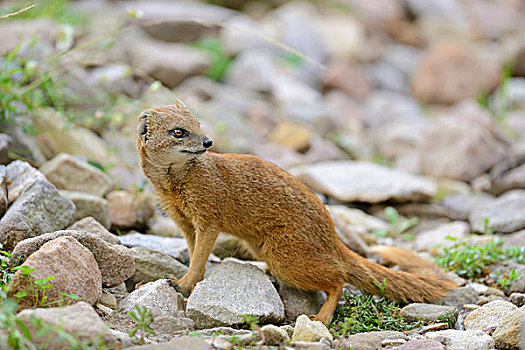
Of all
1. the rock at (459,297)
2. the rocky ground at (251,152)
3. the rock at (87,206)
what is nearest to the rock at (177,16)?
the rocky ground at (251,152)

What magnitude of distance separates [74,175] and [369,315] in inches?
119

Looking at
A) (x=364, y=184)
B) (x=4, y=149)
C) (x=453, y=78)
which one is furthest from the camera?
(x=453, y=78)

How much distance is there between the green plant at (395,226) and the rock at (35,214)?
3.55 m

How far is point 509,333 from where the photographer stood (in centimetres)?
340

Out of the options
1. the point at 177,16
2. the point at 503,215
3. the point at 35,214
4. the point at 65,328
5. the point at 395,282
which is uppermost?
the point at 65,328

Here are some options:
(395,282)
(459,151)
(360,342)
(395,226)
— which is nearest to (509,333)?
(360,342)

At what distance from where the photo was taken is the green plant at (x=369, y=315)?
391 centimetres

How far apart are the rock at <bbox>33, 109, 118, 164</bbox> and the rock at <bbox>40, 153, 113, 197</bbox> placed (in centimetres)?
63

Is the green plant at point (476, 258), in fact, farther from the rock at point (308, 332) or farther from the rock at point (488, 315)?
the rock at point (308, 332)

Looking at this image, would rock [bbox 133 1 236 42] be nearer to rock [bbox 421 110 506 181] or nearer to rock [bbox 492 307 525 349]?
rock [bbox 421 110 506 181]

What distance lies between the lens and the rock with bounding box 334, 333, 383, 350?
335 centimetres

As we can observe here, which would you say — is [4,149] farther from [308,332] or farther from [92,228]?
[308,332]

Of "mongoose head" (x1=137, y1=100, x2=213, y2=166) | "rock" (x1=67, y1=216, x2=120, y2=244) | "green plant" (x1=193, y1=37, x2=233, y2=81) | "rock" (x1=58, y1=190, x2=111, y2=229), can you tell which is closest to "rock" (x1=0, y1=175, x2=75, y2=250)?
"rock" (x1=67, y1=216, x2=120, y2=244)

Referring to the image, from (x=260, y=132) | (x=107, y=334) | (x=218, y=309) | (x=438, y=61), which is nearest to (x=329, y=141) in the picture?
(x=260, y=132)
